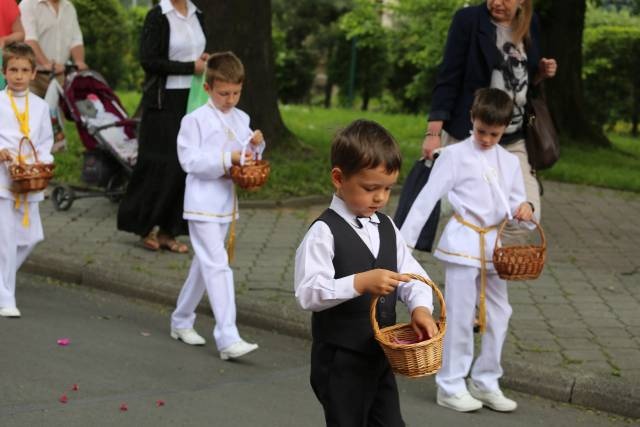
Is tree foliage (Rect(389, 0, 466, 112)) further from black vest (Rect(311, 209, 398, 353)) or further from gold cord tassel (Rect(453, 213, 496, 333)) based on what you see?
black vest (Rect(311, 209, 398, 353))

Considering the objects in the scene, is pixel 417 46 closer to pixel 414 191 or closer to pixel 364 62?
pixel 364 62

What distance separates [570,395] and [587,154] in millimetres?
10824

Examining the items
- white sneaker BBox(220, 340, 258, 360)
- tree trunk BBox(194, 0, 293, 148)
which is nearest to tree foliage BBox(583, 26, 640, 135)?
tree trunk BBox(194, 0, 293, 148)

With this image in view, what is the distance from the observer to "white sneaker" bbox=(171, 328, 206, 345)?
738 cm

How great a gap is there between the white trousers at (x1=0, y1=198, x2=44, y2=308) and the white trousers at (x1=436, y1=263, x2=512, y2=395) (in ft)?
10.2

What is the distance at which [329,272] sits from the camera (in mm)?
4207

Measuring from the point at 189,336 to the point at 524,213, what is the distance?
93.9 inches

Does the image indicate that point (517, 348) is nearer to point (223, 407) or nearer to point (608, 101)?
point (223, 407)

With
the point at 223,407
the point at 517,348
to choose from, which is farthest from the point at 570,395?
the point at 223,407

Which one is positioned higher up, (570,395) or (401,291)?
(401,291)

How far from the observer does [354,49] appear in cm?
2633

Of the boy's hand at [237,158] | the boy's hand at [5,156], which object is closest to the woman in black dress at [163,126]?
the boy's hand at [5,156]

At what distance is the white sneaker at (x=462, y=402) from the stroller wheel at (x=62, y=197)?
5.76 meters

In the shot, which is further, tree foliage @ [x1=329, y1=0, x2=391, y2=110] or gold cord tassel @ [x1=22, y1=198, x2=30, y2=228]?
tree foliage @ [x1=329, y1=0, x2=391, y2=110]
